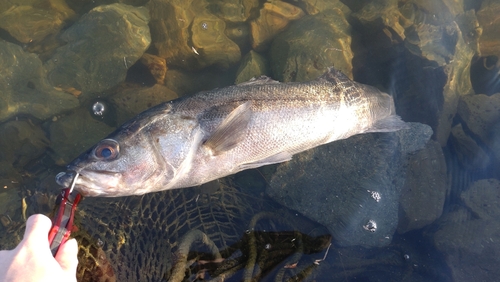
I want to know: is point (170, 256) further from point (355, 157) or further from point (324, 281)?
point (355, 157)

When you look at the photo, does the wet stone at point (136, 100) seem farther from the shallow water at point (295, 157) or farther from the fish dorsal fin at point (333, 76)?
the fish dorsal fin at point (333, 76)

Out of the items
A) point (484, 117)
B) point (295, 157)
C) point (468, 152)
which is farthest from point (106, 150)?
point (484, 117)

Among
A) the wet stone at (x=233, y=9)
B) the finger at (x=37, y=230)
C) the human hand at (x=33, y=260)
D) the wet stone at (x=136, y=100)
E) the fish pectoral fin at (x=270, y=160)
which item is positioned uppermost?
the finger at (x=37, y=230)

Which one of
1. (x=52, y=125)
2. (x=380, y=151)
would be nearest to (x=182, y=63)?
(x=52, y=125)

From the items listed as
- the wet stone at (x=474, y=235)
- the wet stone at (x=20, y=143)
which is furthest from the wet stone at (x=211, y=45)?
the wet stone at (x=474, y=235)

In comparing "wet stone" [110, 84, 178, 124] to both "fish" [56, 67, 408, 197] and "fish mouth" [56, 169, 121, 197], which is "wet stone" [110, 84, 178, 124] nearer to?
"fish" [56, 67, 408, 197]

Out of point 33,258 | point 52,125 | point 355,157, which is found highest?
point 33,258
